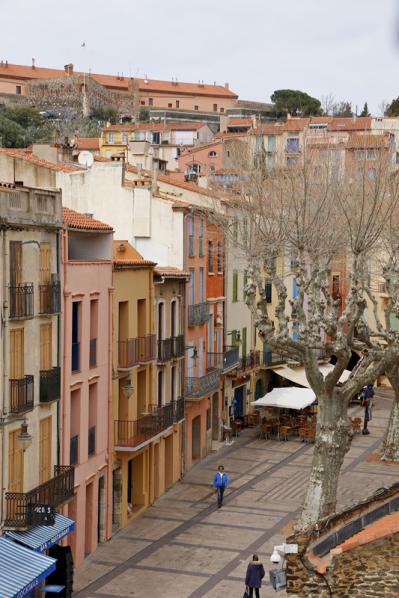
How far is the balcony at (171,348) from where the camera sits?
4403 cm

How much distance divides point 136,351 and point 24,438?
12.0m

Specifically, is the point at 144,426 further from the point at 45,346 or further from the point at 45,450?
the point at 45,346

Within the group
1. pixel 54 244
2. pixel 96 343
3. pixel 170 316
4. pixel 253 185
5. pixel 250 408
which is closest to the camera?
pixel 54 244

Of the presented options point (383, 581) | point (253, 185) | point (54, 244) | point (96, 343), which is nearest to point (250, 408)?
point (253, 185)

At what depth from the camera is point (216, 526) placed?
39156 mm

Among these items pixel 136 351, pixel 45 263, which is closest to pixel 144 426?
pixel 136 351

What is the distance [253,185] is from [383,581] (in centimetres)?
3287

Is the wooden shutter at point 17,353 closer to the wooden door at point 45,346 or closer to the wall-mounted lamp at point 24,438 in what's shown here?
the wall-mounted lamp at point 24,438

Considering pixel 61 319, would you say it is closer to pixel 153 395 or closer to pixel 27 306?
pixel 27 306

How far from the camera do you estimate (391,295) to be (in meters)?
39.8

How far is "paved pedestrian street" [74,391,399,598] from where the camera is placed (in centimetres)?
3244

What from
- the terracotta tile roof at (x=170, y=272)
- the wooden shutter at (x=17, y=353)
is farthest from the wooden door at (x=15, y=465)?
the terracotta tile roof at (x=170, y=272)

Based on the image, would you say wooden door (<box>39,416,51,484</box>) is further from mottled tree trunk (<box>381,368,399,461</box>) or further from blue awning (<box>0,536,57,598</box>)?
mottled tree trunk (<box>381,368,399,461</box>)

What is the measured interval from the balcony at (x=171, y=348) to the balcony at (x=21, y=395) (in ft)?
46.2
